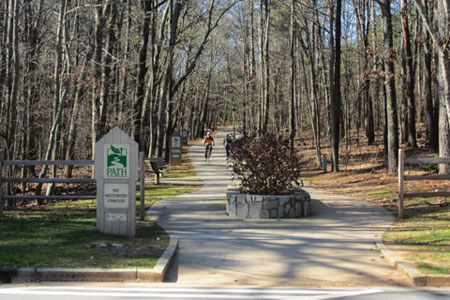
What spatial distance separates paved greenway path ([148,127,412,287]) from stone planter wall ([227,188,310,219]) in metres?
0.33

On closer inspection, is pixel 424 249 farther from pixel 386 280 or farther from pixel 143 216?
pixel 143 216

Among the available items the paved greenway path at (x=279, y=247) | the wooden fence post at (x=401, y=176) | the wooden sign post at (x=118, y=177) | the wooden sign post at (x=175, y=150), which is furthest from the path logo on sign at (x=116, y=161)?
the wooden sign post at (x=175, y=150)

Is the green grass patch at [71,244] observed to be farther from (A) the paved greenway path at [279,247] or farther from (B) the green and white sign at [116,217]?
(A) the paved greenway path at [279,247]

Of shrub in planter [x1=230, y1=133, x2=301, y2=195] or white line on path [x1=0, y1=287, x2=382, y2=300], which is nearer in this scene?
white line on path [x1=0, y1=287, x2=382, y2=300]

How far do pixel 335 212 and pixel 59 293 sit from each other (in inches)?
321

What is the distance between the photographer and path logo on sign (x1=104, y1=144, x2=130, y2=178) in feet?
31.2

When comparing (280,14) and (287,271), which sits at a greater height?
(280,14)

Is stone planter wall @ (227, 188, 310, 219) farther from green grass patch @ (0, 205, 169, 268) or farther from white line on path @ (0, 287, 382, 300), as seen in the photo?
white line on path @ (0, 287, 382, 300)

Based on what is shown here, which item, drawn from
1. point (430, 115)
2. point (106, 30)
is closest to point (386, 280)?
point (106, 30)

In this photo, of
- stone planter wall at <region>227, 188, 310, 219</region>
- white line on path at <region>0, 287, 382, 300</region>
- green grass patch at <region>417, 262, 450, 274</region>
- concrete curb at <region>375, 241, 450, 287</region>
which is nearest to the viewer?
white line on path at <region>0, 287, 382, 300</region>

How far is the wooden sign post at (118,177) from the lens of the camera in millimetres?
9508

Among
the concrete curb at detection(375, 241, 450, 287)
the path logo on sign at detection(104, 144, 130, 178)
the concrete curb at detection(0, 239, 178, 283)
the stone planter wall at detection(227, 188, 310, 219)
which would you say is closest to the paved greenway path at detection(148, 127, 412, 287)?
the concrete curb at detection(375, 241, 450, 287)

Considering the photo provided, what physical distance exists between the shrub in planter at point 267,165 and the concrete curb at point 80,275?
6.00m

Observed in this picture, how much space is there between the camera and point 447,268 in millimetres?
7332
